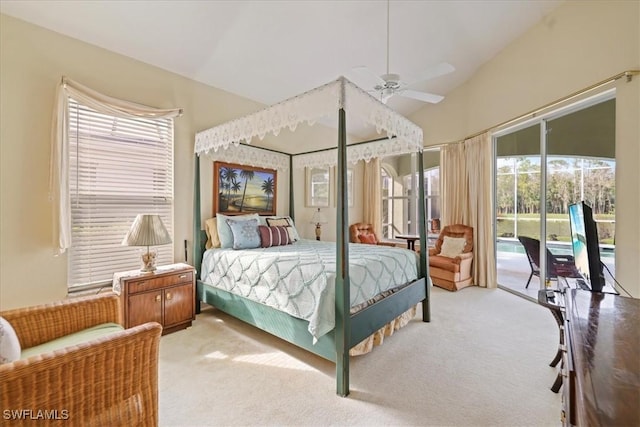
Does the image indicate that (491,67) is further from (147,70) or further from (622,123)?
(147,70)

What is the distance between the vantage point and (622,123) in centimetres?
262

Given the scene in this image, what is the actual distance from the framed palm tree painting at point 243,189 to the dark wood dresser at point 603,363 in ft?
12.2

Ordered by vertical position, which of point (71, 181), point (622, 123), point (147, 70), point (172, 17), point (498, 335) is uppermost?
point (172, 17)

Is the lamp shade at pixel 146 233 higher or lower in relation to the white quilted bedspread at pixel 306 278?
higher

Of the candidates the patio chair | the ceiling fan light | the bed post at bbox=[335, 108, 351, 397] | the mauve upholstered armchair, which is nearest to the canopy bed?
the bed post at bbox=[335, 108, 351, 397]

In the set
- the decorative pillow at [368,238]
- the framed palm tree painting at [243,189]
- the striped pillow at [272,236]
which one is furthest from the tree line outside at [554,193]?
the framed palm tree painting at [243,189]

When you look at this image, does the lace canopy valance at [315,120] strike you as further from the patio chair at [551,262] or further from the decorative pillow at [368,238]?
the patio chair at [551,262]

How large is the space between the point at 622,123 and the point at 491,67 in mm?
2309

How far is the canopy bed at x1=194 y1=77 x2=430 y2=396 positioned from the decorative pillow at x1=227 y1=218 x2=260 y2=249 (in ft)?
0.20

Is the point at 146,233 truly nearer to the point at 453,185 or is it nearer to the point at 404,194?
the point at 453,185

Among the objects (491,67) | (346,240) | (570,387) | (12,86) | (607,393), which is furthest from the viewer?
(491,67)

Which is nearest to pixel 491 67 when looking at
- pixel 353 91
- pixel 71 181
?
pixel 353 91

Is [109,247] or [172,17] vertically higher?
[172,17]

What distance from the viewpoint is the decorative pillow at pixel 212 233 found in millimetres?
3537
